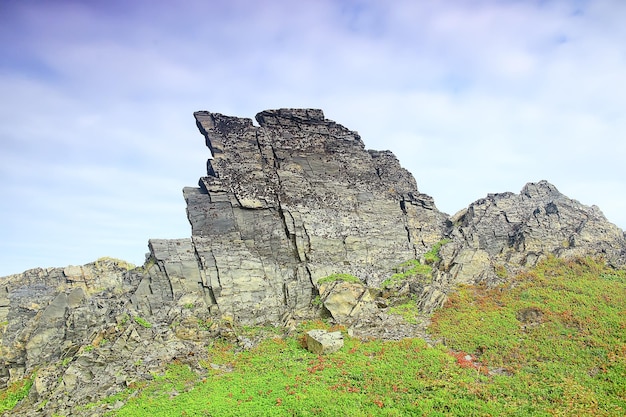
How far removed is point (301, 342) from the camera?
25.3 metres

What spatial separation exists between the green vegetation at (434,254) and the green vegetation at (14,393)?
1129 inches

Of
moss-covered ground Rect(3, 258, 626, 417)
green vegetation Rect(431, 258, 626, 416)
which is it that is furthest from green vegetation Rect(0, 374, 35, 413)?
green vegetation Rect(431, 258, 626, 416)

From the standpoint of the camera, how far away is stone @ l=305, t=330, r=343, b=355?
77.4 ft

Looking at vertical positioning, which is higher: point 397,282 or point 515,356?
point 397,282

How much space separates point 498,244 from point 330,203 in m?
15.7

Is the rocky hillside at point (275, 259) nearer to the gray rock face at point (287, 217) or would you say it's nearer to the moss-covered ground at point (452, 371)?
the gray rock face at point (287, 217)

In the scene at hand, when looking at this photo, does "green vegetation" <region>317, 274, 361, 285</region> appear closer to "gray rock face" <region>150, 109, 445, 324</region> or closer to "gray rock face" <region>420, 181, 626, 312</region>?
"gray rock face" <region>150, 109, 445, 324</region>

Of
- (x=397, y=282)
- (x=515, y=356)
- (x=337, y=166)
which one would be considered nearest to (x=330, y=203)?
(x=337, y=166)

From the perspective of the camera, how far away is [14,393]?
23328 millimetres

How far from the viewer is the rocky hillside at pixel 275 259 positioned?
2559 centimetres

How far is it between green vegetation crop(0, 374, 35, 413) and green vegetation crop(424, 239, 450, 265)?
28671 mm

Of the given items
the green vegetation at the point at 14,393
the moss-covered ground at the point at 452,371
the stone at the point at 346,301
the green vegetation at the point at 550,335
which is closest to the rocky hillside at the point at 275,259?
the stone at the point at 346,301

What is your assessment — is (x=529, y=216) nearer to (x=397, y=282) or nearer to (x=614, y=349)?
(x=397, y=282)

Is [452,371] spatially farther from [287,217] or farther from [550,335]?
[287,217]
